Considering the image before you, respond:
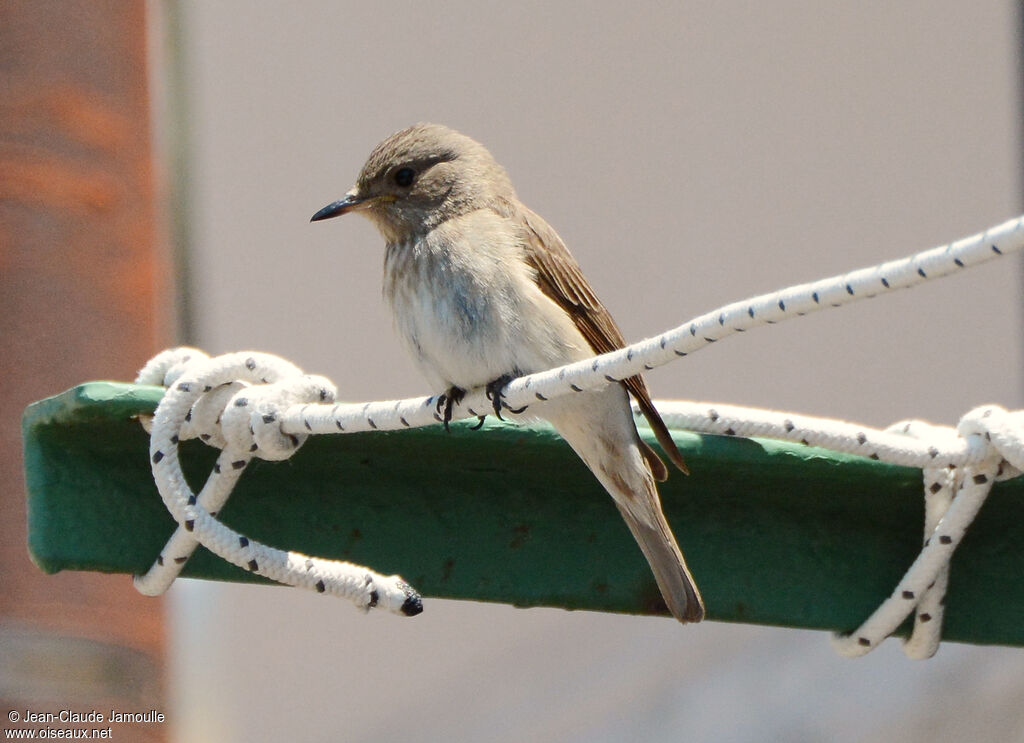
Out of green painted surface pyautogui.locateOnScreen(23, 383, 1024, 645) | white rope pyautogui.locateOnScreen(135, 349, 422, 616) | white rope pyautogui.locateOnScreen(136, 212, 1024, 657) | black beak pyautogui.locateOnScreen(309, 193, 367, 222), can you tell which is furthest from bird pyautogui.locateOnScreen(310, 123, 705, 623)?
white rope pyautogui.locateOnScreen(135, 349, 422, 616)

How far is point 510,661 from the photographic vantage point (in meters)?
9.67

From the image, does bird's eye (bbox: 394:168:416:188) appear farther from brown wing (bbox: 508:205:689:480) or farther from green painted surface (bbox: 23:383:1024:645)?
green painted surface (bbox: 23:383:1024:645)

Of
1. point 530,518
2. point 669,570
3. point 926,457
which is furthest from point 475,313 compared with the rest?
point 926,457

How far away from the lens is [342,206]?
16.6ft

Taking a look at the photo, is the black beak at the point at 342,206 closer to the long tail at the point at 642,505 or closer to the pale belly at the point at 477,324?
the pale belly at the point at 477,324

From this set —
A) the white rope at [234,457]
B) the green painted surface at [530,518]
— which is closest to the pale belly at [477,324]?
the green painted surface at [530,518]

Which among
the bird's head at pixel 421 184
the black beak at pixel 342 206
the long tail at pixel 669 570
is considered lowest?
the long tail at pixel 669 570

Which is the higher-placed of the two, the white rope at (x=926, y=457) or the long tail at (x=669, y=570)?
the white rope at (x=926, y=457)

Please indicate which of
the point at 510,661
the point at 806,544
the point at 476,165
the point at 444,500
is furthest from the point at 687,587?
the point at 510,661

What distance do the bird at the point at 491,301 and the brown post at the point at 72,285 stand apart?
0.74 m

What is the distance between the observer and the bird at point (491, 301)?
12.0 ft

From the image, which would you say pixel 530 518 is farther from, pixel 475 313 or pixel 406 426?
pixel 475 313

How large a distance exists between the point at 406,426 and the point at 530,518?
605 mm

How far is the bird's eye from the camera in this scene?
16.6ft
